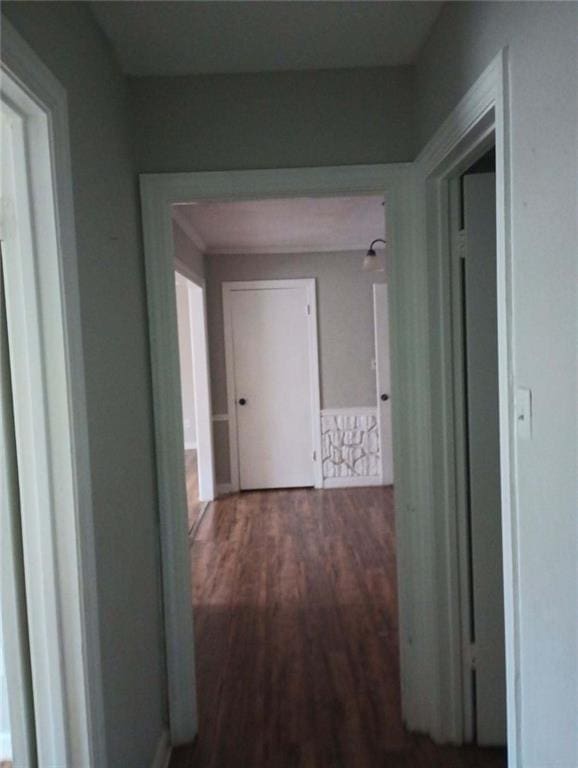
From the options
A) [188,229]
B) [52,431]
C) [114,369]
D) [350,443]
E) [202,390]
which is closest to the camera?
[52,431]

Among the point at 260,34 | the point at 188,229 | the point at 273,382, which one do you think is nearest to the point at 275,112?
the point at 260,34

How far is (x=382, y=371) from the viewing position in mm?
5172

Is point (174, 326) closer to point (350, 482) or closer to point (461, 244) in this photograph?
point (461, 244)

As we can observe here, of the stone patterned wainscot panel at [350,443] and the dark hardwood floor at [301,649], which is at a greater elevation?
the stone patterned wainscot panel at [350,443]

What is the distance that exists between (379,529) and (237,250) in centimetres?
276

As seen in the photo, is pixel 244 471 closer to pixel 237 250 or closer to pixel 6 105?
pixel 237 250

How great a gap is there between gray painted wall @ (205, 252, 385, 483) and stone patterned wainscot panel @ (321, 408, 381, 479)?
11 centimetres

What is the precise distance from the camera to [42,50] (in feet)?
3.53

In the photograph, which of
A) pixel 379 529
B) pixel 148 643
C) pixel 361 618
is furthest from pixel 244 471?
pixel 148 643

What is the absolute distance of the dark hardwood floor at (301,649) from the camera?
6.39 feet

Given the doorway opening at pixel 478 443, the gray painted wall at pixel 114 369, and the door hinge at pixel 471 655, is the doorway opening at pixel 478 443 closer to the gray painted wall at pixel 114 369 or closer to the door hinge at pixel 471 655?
the door hinge at pixel 471 655

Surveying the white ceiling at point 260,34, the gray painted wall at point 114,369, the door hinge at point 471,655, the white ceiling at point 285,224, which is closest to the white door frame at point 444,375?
the door hinge at point 471,655

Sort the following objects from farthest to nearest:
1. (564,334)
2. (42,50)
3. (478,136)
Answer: (478,136) < (42,50) < (564,334)

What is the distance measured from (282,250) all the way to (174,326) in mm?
3351
